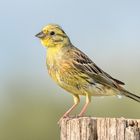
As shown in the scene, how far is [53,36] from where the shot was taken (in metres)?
12.8

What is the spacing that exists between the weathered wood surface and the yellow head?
2963 millimetres

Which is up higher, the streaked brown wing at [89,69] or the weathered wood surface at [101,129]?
the streaked brown wing at [89,69]

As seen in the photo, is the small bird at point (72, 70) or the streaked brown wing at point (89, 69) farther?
the streaked brown wing at point (89, 69)

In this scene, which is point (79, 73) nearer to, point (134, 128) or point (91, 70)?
point (91, 70)

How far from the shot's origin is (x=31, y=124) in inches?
778

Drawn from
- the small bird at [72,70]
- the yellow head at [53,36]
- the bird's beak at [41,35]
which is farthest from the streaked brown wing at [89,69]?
the bird's beak at [41,35]

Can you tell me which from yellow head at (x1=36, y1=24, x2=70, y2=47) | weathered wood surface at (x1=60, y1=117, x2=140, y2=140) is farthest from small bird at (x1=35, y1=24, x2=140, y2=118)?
weathered wood surface at (x1=60, y1=117, x2=140, y2=140)

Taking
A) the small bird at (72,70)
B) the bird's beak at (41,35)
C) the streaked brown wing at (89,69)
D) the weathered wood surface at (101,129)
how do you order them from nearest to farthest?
the weathered wood surface at (101,129) < the bird's beak at (41,35) < the small bird at (72,70) < the streaked brown wing at (89,69)

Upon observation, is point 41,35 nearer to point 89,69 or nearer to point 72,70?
point 72,70

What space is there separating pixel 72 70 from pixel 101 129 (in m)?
3.40

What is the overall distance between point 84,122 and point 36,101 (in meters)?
11.1

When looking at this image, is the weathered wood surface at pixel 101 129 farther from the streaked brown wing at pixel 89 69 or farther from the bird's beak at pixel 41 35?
the streaked brown wing at pixel 89 69

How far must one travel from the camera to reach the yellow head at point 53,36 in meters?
12.7

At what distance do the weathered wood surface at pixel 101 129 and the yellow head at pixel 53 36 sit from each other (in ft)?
9.72
